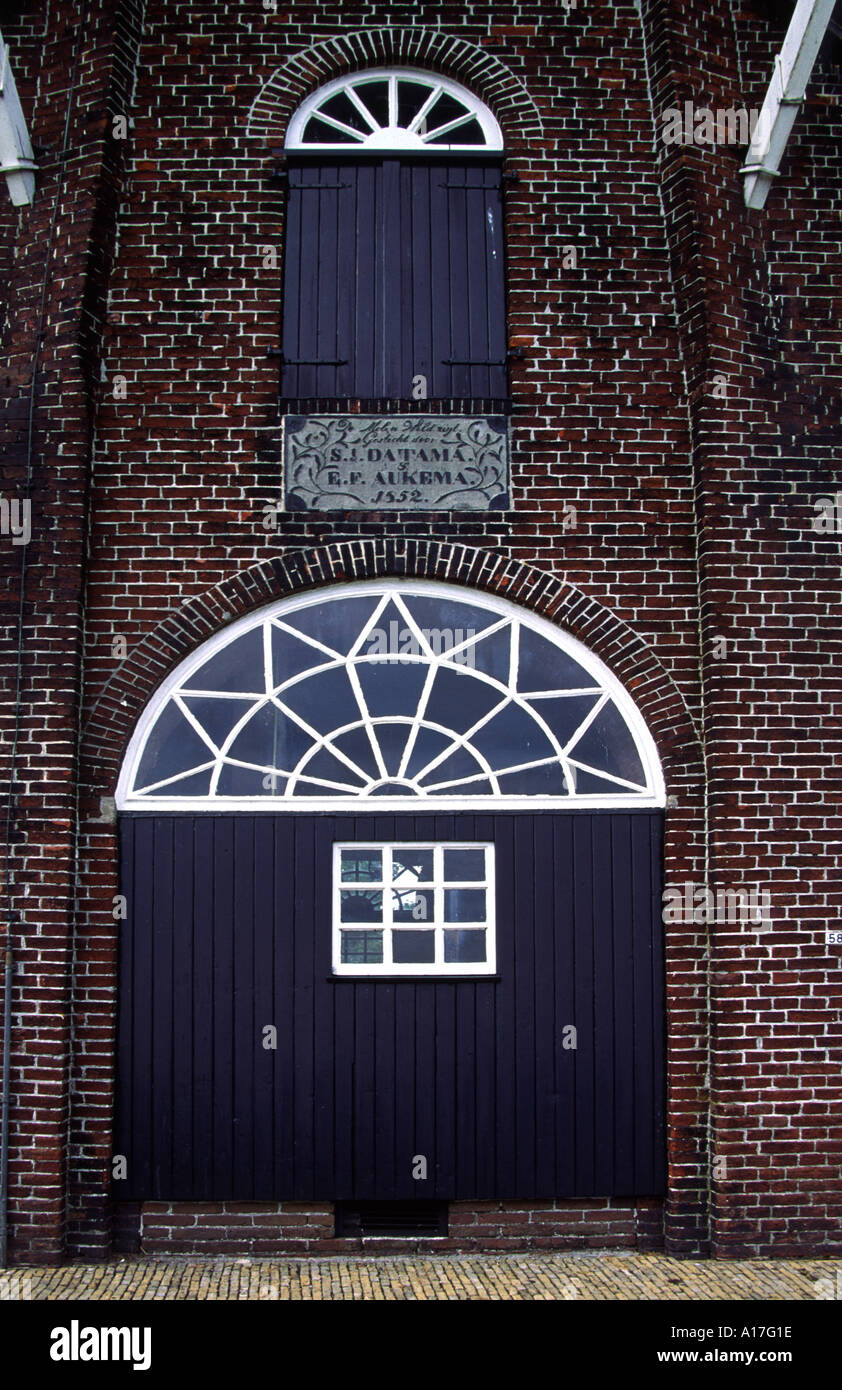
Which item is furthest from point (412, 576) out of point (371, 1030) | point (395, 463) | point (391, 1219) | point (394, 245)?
point (391, 1219)

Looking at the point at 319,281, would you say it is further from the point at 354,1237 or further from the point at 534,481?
the point at 354,1237

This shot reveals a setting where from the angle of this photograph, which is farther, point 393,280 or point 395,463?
point 393,280

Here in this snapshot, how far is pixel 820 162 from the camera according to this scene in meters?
7.94

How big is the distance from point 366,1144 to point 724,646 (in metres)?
3.91

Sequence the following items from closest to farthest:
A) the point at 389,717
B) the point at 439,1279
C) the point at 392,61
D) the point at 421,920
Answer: the point at 439,1279
the point at 421,920
the point at 389,717
the point at 392,61

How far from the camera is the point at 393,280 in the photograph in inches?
311

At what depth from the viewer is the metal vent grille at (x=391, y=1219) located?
7.18 meters

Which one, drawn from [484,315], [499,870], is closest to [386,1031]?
[499,870]

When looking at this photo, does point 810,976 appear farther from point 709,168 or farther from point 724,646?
point 709,168

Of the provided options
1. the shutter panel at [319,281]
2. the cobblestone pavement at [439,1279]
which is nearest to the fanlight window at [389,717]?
the shutter panel at [319,281]

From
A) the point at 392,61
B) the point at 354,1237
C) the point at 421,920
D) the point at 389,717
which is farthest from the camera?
the point at 392,61

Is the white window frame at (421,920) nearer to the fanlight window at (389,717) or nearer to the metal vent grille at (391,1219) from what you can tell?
the fanlight window at (389,717)

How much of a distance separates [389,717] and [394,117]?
4.35m

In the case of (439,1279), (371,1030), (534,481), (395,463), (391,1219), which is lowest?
(439,1279)
